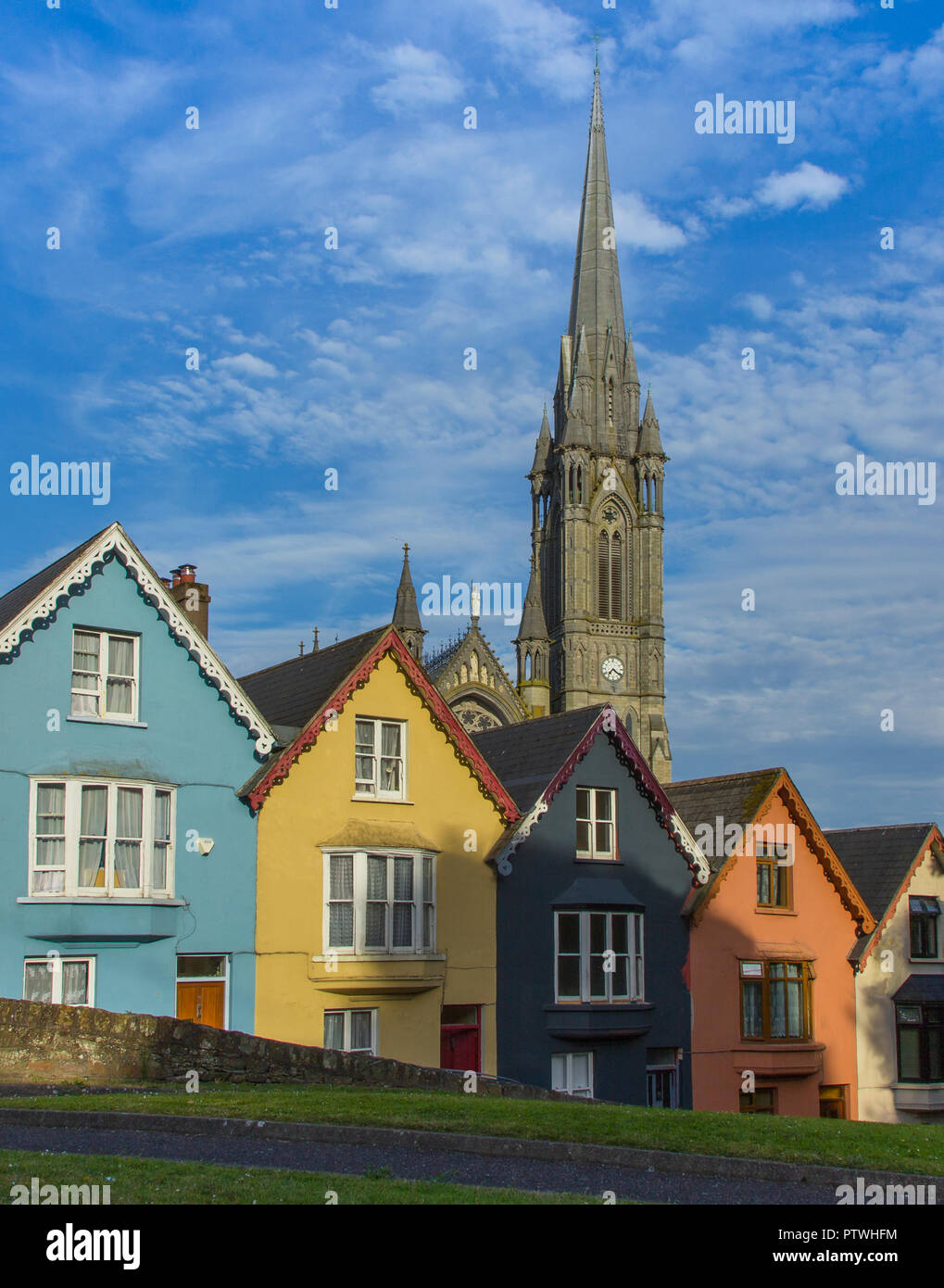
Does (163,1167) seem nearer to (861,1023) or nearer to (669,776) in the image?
(861,1023)

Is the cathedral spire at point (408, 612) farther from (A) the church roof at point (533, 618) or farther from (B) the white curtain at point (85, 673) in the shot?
(B) the white curtain at point (85, 673)

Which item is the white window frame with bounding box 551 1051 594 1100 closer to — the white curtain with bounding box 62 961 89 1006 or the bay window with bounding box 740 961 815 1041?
the bay window with bounding box 740 961 815 1041

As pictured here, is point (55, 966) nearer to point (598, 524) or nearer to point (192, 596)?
point (192, 596)

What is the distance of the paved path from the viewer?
13.5m

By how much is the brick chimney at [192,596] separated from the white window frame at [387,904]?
7259 mm

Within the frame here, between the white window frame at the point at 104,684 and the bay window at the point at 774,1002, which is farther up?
the white window frame at the point at 104,684

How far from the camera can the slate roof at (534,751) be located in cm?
3266

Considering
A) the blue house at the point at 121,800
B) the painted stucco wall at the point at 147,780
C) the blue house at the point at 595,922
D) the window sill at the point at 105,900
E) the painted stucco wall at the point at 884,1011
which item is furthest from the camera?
the painted stucco wall at the point at 884,1011

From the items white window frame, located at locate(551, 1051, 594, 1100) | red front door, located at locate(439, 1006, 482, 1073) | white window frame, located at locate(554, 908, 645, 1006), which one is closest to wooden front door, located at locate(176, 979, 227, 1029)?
red front door, located at locate(439, 1006, 482, 1073)

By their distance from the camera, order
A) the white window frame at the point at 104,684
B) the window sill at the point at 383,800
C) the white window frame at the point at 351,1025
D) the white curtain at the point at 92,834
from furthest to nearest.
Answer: the window sill at the point at 383,800 → the white window frame at the point at 351,1025 → the white window frame at the point at 104,684 → the white curtain at the point at 92,834

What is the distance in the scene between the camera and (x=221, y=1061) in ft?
68.6

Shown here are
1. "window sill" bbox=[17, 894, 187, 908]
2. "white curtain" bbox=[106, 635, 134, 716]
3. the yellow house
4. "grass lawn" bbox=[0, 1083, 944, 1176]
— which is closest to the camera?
"grass lawn" bbox=[0, 1083, 944, 1176]

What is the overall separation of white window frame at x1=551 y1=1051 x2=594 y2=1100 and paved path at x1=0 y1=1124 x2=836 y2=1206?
1622cm
